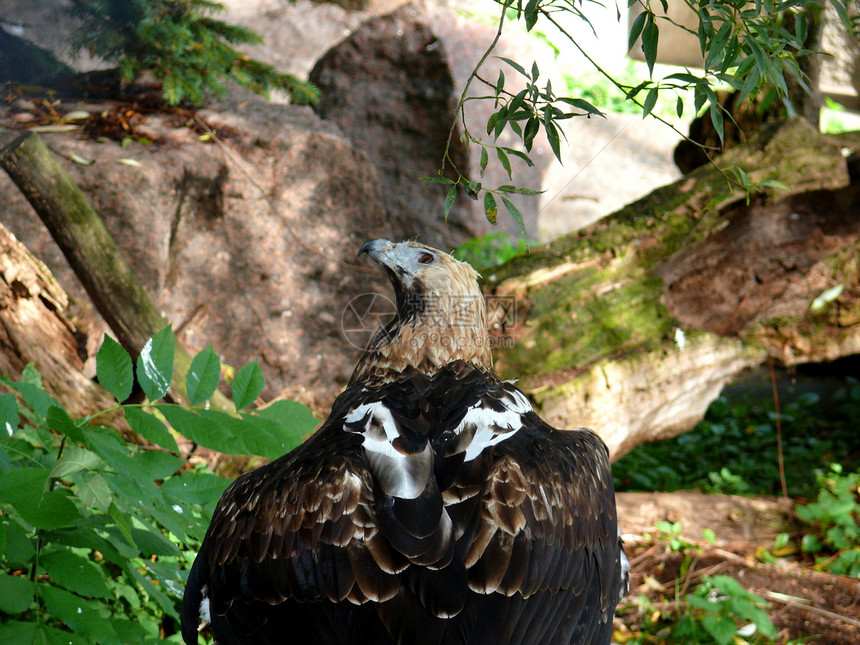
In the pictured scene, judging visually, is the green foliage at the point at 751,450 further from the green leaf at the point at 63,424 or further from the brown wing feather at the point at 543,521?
the green leaf at the point at 63,424

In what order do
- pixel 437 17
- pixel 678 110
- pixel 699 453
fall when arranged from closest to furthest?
pixel 678 110 < pixel 699 453 < pixel 437 17

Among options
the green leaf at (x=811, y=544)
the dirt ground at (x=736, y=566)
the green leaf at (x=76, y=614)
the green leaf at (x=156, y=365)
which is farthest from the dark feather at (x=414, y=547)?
the green leaf at (x=811, y=544)

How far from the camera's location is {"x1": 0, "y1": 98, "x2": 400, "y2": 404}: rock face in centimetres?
536

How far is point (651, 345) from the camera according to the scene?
4246mm

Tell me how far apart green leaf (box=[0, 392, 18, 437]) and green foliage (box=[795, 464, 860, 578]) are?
163 inches

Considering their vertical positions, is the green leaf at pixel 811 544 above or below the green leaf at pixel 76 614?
below

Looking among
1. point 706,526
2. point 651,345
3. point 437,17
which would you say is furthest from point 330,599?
point 437,17

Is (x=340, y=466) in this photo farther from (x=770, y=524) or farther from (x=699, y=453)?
(x=699, y=453)

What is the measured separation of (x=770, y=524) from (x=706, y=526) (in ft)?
1.41

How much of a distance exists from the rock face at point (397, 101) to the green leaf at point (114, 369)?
203 inches

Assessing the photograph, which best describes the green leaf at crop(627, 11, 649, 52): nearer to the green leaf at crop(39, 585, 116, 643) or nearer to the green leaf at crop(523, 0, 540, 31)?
the green leaf at crop(523, 0, 540, 31)

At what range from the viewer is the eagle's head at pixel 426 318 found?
2611mm

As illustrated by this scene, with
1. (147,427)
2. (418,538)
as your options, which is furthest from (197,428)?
(418,538)

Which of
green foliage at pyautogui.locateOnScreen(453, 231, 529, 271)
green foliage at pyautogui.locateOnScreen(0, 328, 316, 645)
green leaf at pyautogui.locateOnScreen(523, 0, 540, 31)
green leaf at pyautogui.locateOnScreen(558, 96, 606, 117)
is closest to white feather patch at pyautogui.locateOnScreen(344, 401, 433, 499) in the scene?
green foliage at pyautogui.locateOnScreen(0, 328, 316, 645)
